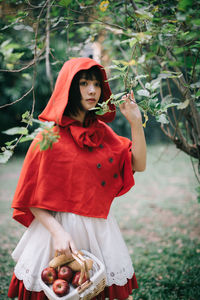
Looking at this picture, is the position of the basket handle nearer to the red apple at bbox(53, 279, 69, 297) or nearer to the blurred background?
the red apple at bbox(53, 279, 69, 297)

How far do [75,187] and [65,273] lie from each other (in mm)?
468

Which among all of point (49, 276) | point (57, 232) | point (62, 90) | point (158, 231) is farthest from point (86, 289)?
point (158, 231)

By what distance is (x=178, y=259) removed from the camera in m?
3.09

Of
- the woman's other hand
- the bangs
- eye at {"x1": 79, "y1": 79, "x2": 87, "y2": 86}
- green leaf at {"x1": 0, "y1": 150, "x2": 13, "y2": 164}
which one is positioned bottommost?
the woman's other hand

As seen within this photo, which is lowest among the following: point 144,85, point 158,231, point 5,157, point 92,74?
point 158,231

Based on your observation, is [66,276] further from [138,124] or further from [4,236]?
[4,236]

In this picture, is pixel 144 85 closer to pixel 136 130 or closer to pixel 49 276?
pixel 136 130

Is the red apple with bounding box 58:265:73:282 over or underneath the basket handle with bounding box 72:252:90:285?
underneath

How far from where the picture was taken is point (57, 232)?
1450 millimetres

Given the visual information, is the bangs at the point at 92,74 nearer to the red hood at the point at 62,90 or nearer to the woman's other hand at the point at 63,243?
the red hood at the point at 62,90

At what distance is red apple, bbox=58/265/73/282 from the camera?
1.34 meters

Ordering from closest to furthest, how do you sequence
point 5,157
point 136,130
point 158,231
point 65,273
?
point 5,157 < point 65,273 < point 136,130 < point 158,231

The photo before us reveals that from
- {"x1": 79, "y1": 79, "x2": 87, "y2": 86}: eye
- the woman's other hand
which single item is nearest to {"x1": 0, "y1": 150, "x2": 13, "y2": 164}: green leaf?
the woman's other hand

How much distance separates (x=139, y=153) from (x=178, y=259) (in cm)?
198
